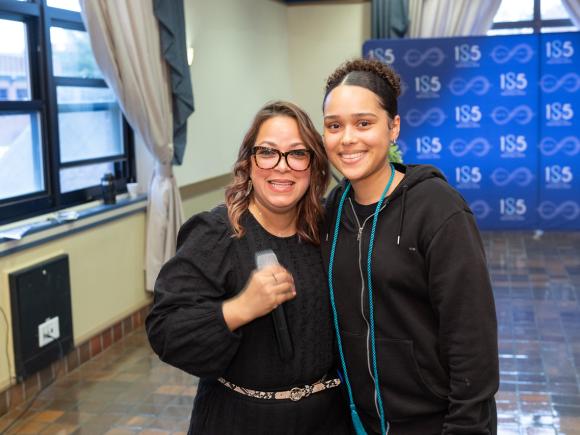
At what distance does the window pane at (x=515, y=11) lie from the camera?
945 centimetres

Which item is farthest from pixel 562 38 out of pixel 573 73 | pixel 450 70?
pixel 450 70

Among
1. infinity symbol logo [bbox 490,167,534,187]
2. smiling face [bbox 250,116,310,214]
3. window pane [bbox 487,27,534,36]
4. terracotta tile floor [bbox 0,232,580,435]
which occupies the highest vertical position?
window pane [bbox 487,27,534,36]

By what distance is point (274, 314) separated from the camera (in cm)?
171

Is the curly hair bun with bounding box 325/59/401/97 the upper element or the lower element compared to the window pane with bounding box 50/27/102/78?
lower

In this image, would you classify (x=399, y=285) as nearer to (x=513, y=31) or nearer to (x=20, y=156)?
(x=20, y=156)

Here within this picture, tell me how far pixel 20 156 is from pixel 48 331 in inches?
41.2

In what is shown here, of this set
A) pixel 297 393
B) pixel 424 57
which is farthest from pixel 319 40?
pixel 297 393

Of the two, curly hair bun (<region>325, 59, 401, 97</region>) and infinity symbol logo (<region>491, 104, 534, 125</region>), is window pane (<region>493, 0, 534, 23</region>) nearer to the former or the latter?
infinity symbol logo (<region>491, 104, 534, 125</region>)

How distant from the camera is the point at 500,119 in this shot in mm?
8141

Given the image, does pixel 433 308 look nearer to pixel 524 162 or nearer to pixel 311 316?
pixel 311 316

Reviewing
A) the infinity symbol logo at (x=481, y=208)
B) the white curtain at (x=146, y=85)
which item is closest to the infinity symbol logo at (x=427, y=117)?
the infinity symbol logo at (x=481, y=208)

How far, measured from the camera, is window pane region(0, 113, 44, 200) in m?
4.33

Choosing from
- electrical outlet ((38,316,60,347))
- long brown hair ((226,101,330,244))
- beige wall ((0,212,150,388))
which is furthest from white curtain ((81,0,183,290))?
long brown hair ((226,101,330,244))

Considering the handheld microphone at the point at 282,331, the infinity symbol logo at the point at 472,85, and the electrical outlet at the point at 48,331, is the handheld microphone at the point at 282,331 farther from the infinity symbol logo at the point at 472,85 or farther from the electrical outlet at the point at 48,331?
the infinity symbol logo at the point at 472,85
